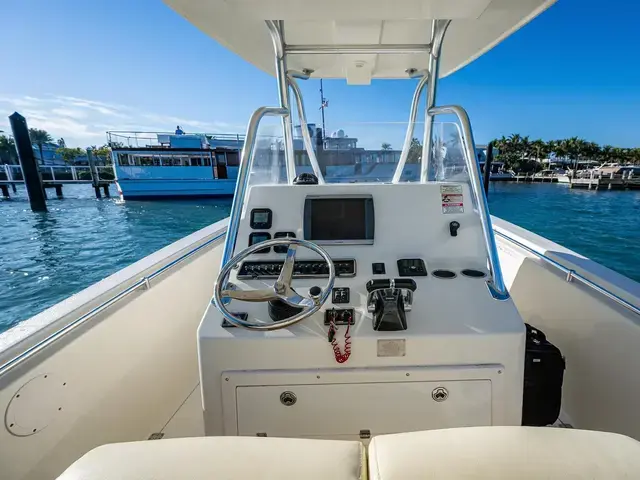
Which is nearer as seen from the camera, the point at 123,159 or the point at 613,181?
the point at 123,159

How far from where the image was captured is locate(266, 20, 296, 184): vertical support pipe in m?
1.93

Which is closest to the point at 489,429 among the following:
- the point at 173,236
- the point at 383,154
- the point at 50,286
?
the point at 383,154

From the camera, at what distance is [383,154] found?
248cm

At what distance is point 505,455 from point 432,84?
2.21 meters

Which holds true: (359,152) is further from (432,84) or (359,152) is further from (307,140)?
(432,84)

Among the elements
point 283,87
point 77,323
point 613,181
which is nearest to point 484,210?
point 283,87

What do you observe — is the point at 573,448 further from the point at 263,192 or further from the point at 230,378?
the point at 263,192

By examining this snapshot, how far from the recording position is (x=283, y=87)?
2.21 metres

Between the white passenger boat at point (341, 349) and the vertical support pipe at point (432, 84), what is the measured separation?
0.03 meters

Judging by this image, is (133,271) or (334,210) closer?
(133,271)

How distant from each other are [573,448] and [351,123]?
7.23ft

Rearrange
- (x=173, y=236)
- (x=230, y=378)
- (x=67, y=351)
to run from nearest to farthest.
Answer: (x=67, y=351) < (x=230, y=378) < (x=173, y=236)

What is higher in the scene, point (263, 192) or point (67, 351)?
point (263, 192)

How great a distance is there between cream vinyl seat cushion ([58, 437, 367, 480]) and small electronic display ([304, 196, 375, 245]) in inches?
46.0
